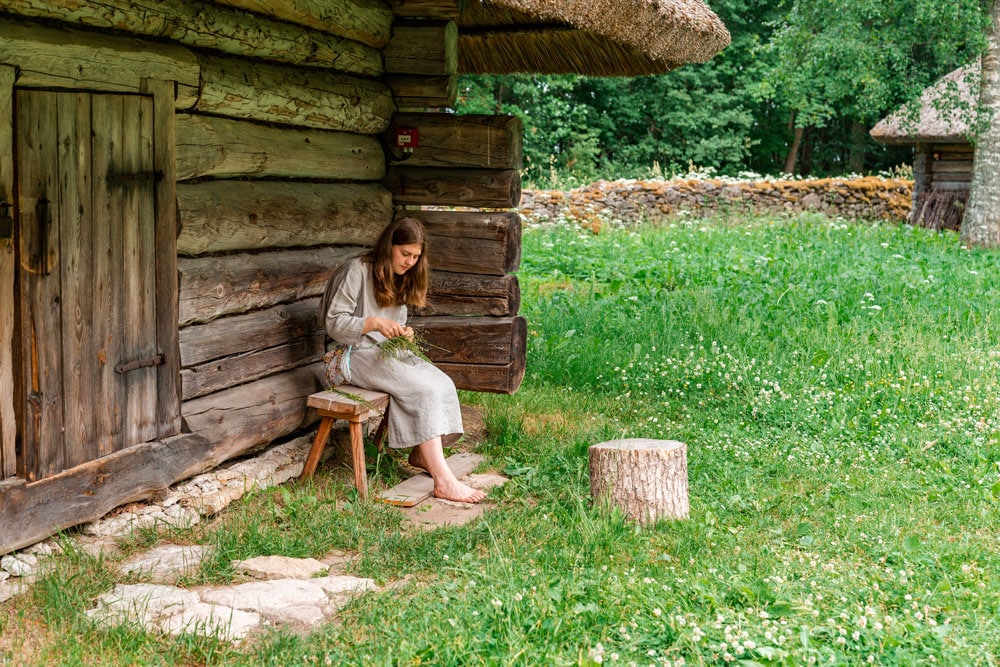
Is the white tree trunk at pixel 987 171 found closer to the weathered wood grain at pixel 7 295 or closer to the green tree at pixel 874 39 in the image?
the green tree at pixel 874 39

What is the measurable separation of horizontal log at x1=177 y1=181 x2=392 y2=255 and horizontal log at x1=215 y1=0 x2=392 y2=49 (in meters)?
0.82

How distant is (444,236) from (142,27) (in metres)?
2.29

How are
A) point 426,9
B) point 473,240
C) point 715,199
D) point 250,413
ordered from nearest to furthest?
point 250,413 → point 426,9 → point 473,240 → point 715,199

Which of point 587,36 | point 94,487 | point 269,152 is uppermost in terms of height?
point 587,36

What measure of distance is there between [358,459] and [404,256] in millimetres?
1045

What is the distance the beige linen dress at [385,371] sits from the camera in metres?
5.09

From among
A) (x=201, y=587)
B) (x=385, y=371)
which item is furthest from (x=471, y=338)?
(x=201, y=587)

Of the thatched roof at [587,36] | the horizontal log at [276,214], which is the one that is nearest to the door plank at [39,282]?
the horizontal log at [276,214]

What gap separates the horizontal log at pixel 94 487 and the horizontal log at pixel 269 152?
4.04ft

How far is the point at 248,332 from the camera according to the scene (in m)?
5.01

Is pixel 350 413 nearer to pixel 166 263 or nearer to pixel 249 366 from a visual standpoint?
pixel 249 366

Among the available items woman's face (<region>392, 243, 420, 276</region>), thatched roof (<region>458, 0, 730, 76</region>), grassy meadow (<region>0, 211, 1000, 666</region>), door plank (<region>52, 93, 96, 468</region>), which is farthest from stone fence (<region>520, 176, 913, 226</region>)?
door plank (<region>52, 93, 96, 468</region>)

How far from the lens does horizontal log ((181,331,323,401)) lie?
4.67m

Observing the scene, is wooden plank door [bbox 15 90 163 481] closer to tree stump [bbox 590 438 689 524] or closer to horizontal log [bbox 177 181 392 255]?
horizontal log [bbox 177 181 392 255]
